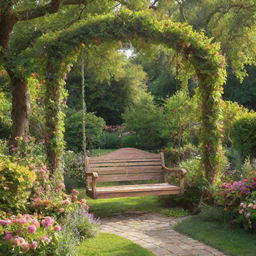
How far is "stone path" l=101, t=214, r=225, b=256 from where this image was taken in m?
4.86

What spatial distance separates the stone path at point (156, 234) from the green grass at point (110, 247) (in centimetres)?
17

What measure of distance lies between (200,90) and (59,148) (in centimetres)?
284

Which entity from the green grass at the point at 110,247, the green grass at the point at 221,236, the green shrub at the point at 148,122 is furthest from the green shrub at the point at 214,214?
the green shrub at the point at 148,122

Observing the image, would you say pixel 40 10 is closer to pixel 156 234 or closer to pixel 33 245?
pixel 156 234

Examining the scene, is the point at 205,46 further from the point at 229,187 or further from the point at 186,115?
the point at 186,115

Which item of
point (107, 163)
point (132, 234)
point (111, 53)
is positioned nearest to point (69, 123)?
point (111, 53)

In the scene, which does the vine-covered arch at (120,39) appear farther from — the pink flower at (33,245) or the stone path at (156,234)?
the pink flower at (33,245)

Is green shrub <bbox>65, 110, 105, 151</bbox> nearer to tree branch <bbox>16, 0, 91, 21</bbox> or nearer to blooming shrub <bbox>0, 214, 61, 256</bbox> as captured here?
tree branch <bbox>16, 0, 91, 21</bbox>

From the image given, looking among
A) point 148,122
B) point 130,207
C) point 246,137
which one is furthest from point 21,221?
point 148,122

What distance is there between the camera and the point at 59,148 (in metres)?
6.58

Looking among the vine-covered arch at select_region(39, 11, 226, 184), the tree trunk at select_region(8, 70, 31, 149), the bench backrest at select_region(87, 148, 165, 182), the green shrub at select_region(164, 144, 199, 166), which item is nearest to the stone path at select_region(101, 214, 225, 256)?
the bench backrest at select_region(87, 148, 165, 182)

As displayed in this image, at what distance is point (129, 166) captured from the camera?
8141mm

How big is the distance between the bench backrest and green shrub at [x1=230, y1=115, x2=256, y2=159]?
7.94ft

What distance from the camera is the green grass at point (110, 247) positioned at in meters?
4.71
